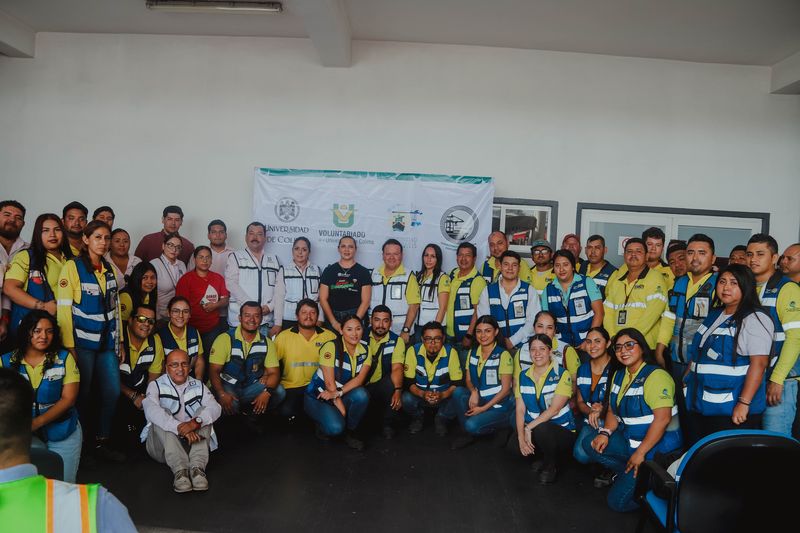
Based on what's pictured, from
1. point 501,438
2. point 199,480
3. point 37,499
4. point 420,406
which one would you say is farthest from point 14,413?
point 501,438

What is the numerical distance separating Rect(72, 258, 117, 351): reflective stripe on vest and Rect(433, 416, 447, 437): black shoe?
2403 mm

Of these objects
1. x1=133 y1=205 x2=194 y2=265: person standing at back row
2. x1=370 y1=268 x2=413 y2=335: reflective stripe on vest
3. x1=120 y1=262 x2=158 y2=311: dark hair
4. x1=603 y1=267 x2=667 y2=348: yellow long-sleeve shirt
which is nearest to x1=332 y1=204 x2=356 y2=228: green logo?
x1=370 y1=268 x2=413 y2=335: reflective stripe on vest

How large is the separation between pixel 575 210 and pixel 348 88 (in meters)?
2.66

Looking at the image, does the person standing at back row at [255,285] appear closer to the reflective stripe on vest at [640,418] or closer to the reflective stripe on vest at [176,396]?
the reflective stripe on vest at [176,396]

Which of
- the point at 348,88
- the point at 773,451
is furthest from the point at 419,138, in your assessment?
the point at 773,451

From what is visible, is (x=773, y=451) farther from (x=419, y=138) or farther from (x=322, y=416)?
(x=419, y=138)

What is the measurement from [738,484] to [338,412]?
2.63m

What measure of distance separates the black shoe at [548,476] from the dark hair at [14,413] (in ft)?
9.67

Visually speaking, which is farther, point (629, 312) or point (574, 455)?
point (629, 312)

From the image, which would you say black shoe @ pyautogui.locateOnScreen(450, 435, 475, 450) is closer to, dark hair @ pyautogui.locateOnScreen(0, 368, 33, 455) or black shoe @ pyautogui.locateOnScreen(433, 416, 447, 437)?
black shoe @ pyautogui.locateOnScreen(433, 416, 447, 437)

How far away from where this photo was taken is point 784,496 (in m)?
1.90

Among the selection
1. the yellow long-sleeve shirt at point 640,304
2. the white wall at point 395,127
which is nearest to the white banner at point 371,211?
the white wall at point 395,127

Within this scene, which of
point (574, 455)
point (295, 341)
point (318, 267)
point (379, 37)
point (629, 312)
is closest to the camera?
point (574, 455)

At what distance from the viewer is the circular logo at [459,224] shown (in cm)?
537
